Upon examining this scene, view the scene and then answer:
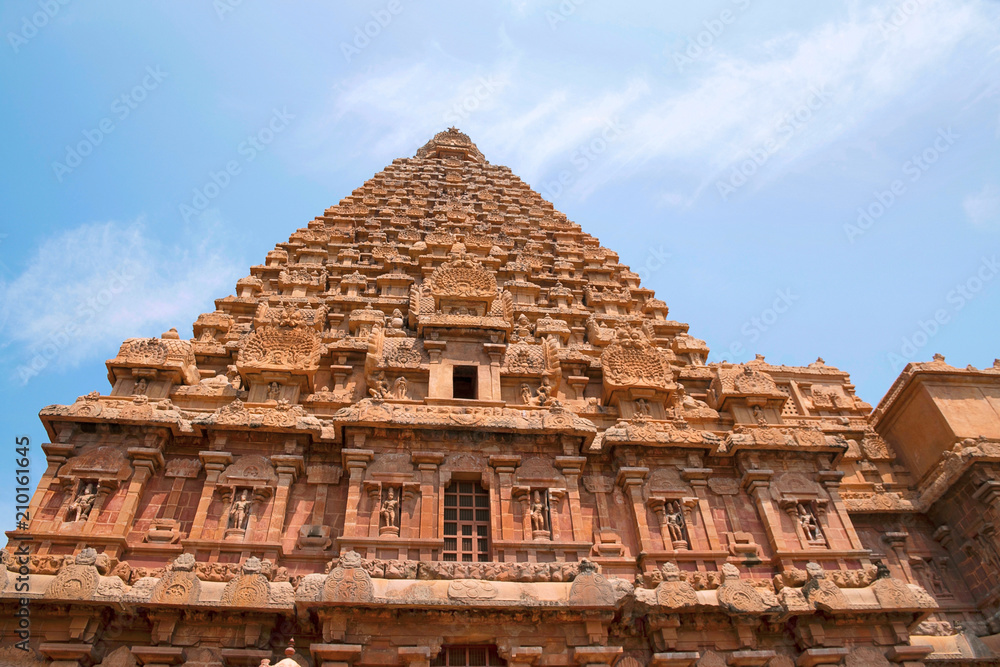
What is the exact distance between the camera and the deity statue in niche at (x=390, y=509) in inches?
602

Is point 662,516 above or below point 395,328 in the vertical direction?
below

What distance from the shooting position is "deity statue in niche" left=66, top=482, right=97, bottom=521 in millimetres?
15148

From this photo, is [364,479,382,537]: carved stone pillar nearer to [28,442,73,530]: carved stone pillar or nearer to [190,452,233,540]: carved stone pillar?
[190,452,233,540]: carved stone pillar

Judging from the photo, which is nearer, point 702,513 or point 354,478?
point 354,478

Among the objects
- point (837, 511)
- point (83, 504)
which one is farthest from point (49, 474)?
point (837, 511)

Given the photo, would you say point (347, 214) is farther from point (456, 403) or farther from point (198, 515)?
point (198, 515)

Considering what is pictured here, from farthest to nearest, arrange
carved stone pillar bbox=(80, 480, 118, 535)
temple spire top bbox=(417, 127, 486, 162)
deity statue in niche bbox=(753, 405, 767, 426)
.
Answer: temple spire top bbox=(417, 127, 486, 162) → deity statue in niche bbox=(753, 405, 767, 426) → carved stone pillar bbox=(80, 480, 118, 535)

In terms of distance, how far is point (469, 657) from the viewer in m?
13.4

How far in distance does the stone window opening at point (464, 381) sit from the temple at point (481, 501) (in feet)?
0.23

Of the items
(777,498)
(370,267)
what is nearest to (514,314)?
(370,267)

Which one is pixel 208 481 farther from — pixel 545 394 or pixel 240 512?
pixel 545 394

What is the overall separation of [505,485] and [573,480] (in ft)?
5.40

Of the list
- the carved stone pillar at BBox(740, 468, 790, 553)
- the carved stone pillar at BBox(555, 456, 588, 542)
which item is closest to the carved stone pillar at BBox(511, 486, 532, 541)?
the carved stone pillar at BBox(555, 456, 588, 542)

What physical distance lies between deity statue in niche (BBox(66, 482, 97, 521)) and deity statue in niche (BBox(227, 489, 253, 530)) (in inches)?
117
